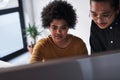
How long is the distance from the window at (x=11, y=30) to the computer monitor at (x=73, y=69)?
10.5 feet

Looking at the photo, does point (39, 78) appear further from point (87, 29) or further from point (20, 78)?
point (87, 29)

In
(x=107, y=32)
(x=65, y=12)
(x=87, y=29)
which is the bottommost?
(x=87, y=29)

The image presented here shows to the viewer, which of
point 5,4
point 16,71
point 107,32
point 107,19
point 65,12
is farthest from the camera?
point 5,4

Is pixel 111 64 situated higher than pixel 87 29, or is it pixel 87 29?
pixel 111 64

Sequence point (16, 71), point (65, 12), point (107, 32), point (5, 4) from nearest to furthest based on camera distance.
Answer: point (16, 71), point (107, 32), point (65, 12), point (5, 4)

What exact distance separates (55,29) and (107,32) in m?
0.30

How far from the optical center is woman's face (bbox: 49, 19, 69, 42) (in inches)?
45.5

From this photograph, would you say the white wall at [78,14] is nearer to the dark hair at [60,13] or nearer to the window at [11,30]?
the window at [11,30]

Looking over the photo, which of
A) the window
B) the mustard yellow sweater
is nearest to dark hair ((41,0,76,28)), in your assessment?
the mustard yellow sweater

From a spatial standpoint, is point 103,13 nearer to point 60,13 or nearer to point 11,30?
point 60,13

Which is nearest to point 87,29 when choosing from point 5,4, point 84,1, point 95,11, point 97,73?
point 84,1

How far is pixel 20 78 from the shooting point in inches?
10.7

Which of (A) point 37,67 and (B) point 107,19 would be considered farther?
(B) point 107,19

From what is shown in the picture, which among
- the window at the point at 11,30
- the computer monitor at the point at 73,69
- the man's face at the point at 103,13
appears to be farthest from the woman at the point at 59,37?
the window at the point at 11,30
